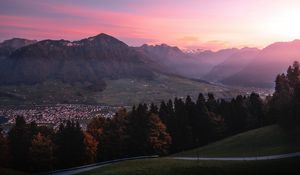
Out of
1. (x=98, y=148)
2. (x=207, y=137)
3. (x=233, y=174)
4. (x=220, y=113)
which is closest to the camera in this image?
(x=233, y=174)

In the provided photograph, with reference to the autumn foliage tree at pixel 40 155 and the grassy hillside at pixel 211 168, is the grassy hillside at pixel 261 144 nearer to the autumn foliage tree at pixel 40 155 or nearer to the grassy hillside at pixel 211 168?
the grassy hillside at pixel 211 168

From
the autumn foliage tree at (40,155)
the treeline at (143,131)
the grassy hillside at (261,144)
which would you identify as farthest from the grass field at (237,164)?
the autumn foliage tree at (40,155)

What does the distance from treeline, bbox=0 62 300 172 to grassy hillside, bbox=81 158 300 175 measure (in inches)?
1174

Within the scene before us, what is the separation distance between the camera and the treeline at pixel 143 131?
88.9 meters

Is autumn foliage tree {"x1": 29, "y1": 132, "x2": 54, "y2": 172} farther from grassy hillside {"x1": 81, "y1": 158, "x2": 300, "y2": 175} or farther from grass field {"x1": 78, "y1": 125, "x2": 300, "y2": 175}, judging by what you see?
grassy hillside {"x1": 81, "y1": 158, "x2": 300, "y2": 175}

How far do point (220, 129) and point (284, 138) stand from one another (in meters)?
37.7

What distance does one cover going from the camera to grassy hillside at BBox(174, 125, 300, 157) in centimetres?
6767

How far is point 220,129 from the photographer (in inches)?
4397

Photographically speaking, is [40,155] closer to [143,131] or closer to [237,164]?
[143,131]

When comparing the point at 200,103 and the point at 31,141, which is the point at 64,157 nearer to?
the point at 31,141

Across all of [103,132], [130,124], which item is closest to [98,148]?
[103,132]

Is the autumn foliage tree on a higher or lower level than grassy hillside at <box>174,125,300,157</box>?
lower

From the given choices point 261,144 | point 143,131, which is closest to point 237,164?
point 261,144

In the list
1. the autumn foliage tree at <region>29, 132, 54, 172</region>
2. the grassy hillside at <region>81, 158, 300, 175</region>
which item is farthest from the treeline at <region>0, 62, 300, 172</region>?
the grassy hillside at <region>81, 158, 300, 175</region>
